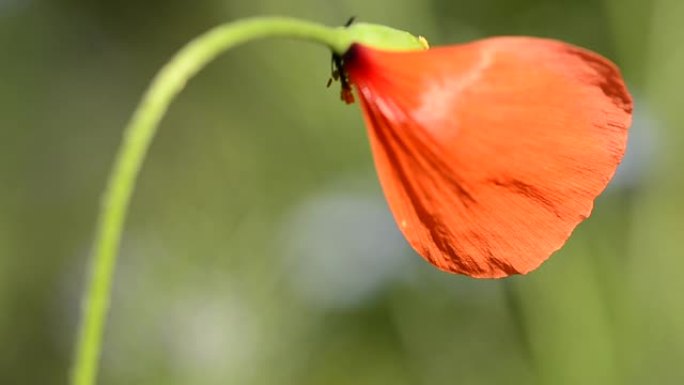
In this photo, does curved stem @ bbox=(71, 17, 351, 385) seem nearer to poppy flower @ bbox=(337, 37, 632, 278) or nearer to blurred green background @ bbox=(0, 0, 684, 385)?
poppy flower @ bbox=(337, 37, 632, 278)

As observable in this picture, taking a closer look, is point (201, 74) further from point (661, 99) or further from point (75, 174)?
point (661, 99)

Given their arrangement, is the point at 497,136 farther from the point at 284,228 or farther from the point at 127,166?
the point at 284,228

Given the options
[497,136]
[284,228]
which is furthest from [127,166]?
[284,228]

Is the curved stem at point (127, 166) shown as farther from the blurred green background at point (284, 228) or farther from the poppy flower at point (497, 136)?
the blurred green background at point (284, 228)

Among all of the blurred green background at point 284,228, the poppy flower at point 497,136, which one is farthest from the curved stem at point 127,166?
the blurred green background at point 284,228

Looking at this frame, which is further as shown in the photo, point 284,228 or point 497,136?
point 284,228

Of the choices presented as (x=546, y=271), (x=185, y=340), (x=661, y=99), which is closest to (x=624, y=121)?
(x=546, y=271)

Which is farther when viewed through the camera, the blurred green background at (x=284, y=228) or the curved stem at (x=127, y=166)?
the blurred green background at (x=284, y=228)
